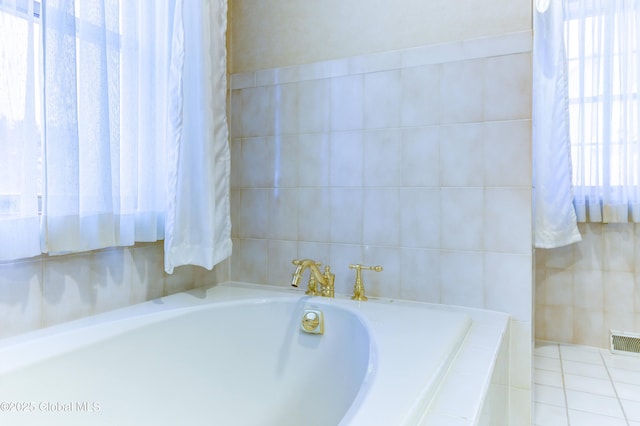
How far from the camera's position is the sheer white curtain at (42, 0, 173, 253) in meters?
1.05

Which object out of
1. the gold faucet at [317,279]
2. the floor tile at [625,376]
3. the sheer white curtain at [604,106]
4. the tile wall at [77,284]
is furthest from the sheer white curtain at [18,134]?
the sheer white curtain at [604,106]

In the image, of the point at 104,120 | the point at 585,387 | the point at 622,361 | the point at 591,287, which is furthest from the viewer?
the point at 591,287

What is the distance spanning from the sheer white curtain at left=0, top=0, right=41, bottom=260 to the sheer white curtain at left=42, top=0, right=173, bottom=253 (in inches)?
1.1

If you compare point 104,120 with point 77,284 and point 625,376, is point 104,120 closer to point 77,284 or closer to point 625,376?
point 77,284

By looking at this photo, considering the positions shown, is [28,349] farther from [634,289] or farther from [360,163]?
[634,289]

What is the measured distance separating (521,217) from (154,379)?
1257 millimetres

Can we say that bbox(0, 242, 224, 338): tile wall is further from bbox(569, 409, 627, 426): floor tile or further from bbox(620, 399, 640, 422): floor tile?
bbox(620, 399, 640, 422): floor tile

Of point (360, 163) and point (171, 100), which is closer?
point (171, 100)

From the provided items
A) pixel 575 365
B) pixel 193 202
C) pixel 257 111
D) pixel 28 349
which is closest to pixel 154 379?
pixel 28 349

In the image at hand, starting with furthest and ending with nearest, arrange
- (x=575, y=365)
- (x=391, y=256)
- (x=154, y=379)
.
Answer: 1. (x=575, y=365)
2. (x=391, y=256)
3. (x=154, y=379)

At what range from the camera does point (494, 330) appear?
118 cm

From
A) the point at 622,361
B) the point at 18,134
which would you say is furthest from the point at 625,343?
the point at 18,134

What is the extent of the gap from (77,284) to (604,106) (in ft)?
8.33

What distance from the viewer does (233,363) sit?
1.33 meters
